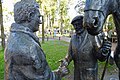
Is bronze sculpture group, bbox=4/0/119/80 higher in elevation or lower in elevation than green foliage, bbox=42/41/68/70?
higher

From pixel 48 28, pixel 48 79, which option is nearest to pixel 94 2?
pixel 48 79

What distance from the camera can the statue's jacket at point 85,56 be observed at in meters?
3.42

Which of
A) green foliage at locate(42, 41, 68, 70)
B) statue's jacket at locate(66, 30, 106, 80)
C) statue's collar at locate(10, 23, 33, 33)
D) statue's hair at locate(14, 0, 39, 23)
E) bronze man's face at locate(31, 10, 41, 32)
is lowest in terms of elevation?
green foliage at locate(42, 41, 68, 70)

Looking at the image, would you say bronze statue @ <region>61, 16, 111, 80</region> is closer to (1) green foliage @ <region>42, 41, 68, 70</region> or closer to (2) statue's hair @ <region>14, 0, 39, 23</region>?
(2) statue's hair @ <region>14, 0, 39, 23</region>

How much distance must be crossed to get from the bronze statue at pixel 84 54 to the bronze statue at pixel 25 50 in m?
0.40

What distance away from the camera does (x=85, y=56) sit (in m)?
3.42

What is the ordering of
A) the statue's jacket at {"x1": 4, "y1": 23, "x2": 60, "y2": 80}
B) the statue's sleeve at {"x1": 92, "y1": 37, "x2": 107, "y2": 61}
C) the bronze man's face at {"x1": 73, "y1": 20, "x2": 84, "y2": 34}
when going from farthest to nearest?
the bronze man's face at {"x1": 73, "y1": 20, "x2": 84, "y2": 34}
the statue's sleeve at {"x1": 92, "y1": 37, "x2": 107, "y2": 61}
the statue's jacket at {"x1": 4, "y1": 23, "x2": 60, "y2": 80}

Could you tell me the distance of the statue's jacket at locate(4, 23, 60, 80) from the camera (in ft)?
10.0

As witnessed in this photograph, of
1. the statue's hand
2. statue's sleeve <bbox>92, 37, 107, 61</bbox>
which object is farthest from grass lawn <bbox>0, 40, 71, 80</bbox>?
the statue's hand

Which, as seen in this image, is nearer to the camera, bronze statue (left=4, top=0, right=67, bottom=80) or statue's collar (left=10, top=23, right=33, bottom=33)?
bronze statue (left=4, top=0, right=67, bottom=80)

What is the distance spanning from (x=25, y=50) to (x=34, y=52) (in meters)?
0.11

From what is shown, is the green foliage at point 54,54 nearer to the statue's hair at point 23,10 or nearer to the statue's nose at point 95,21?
the statue's hair at point 23,10

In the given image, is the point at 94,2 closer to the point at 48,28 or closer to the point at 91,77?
the point at 91,77

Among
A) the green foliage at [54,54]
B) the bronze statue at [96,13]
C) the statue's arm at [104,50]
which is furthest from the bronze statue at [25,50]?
the green foliage at [54,54]
